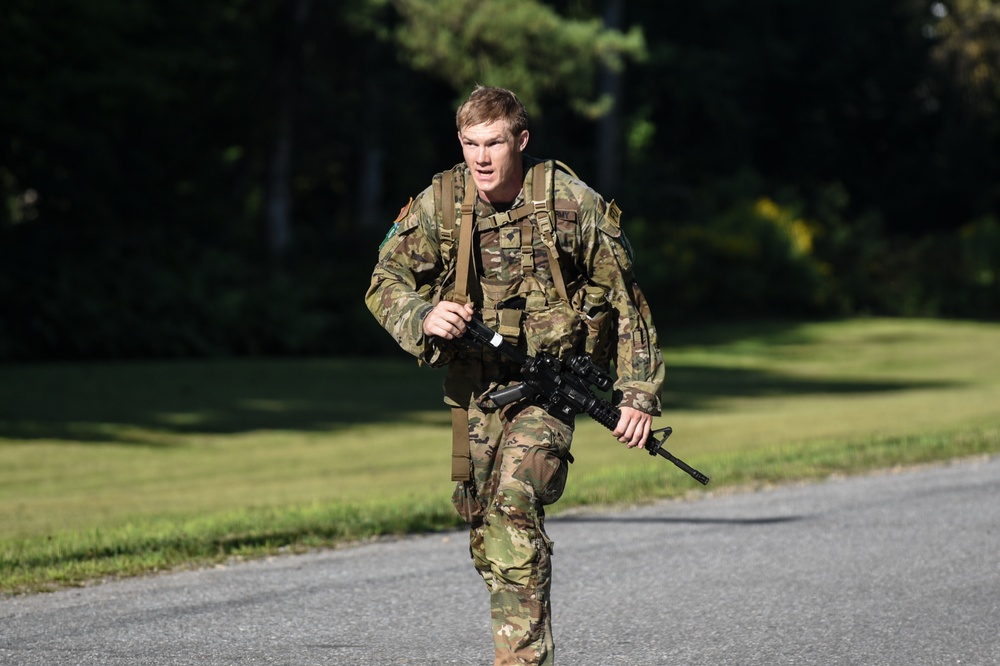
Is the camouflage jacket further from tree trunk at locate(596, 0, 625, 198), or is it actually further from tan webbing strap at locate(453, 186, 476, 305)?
tree trunk at locate(596, 0, 625, 198)

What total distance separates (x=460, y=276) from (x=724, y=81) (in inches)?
1578

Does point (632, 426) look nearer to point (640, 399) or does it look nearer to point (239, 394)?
point (640, 399)

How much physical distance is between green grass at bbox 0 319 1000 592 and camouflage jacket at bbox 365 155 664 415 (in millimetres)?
3287

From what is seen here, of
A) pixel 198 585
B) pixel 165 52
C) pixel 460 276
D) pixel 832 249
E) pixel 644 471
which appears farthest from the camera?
pixel 832 249

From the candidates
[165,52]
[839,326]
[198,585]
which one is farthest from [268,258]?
[198,585]

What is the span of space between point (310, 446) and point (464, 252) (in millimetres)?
10926

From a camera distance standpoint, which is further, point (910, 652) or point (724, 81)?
point (724, 81)

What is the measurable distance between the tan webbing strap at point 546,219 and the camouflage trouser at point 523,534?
0.44 m

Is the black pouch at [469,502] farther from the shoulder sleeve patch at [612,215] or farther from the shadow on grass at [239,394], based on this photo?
the shadow on grass at [239,394]

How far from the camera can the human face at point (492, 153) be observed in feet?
16.2

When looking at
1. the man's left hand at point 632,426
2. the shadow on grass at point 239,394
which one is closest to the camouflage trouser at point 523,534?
the man's left hand at point 632,426

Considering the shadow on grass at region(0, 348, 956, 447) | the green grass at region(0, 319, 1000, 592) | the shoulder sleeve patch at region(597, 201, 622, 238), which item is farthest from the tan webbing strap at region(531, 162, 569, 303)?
the shadow on grass at region(0, 348, 956, 447)

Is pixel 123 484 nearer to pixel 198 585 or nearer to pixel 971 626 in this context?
pixel 198 585

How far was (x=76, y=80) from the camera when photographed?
25.2 m
